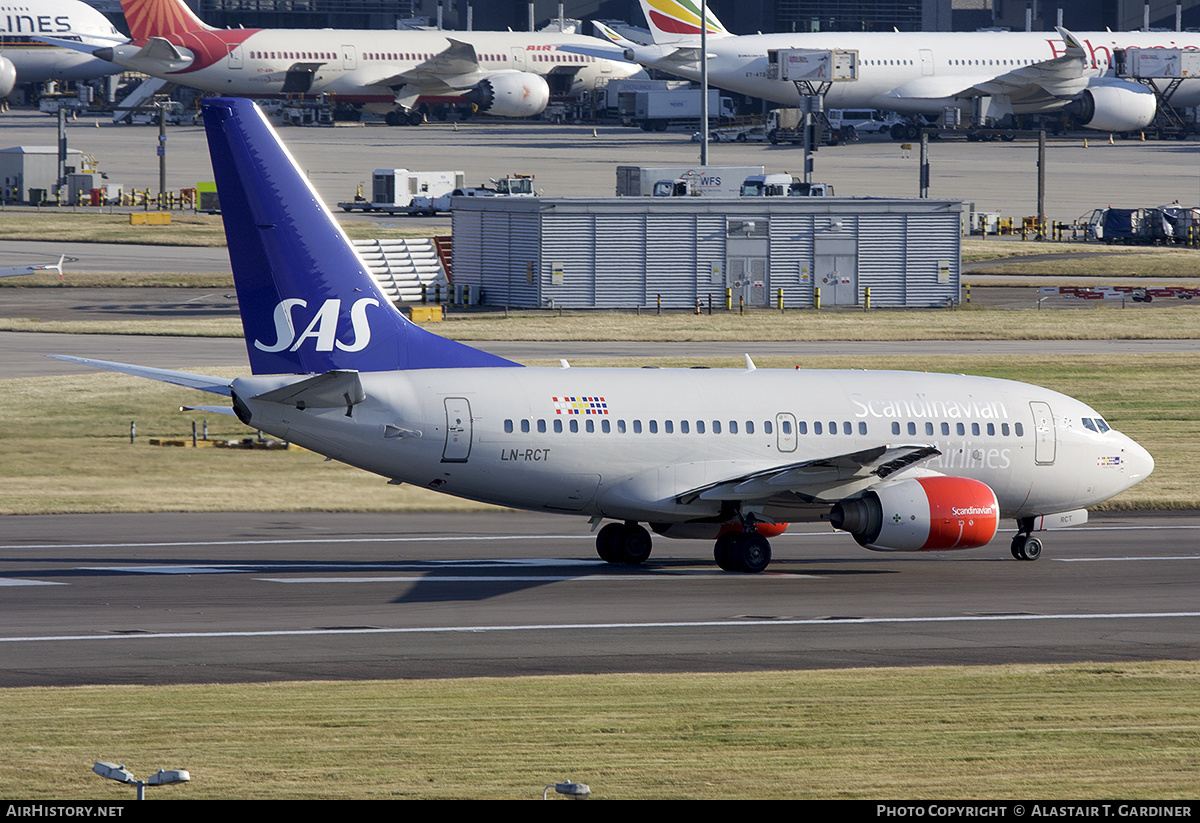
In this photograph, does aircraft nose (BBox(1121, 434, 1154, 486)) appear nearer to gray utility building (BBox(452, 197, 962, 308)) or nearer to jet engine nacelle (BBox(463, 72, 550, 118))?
gray utility building (BBox(452, 197, 962, 308))

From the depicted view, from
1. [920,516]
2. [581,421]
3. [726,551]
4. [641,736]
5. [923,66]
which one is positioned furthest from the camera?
[923,66]

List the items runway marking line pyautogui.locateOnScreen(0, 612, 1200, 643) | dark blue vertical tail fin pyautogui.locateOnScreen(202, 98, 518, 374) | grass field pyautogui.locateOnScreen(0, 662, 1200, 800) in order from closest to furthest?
1. grass field pyautogui.locateOnScreen(0, 662, 1200, 800)
2. runway marking line pyautogui.locateOnScreen(0, 612, 1200, 643)
3. dark blue vertical tail fin pyautogui.locateOnScreen(202, 98, 518, 374)

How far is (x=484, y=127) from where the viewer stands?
6693 inches

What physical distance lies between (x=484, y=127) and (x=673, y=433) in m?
142

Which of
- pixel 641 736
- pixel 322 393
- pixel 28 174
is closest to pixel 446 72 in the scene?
Result: pixel 28 174

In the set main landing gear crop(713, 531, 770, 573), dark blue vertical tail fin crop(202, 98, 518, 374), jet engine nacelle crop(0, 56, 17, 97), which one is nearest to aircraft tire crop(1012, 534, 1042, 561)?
main landing gear crop(713, 531, 770, 573)

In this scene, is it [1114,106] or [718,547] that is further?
[1114,106]

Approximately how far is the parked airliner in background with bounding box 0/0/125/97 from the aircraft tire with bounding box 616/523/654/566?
147718 millimetres

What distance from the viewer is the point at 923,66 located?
14362 cm

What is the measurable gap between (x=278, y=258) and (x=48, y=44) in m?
154

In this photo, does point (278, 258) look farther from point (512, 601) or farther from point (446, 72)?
point (446, 72)

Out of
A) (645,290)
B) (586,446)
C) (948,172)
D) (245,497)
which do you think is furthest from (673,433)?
(948,172)

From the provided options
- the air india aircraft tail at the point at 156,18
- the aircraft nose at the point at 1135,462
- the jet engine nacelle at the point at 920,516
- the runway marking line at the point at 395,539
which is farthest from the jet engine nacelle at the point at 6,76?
the jet engine nacelle at the point at 920,516

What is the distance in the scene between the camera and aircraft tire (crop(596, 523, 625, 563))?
109 ft
